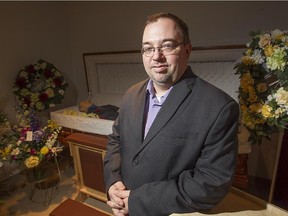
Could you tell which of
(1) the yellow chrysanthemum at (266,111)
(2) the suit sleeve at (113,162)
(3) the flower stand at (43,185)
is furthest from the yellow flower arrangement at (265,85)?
(3) the flower stand at (43,185)

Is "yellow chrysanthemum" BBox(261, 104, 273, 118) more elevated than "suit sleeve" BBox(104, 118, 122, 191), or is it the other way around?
"yellow chrysanthemum" BBox(261, 104, 273, 118)

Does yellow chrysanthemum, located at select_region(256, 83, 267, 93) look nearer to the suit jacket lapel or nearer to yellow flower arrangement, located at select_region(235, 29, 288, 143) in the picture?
yellow flower arrangement, located at select_region(235, 29, 288, 143)

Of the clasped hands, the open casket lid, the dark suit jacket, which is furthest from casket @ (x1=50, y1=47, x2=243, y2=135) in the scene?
the dark suit jacket

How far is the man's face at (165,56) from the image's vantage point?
946mm

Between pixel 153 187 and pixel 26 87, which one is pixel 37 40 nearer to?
pixel 26 87

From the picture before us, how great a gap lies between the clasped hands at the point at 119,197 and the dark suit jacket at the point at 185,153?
6 cm

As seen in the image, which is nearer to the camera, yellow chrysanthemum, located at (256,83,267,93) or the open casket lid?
yellow chrysanthemum, located at (256,83,267,93)

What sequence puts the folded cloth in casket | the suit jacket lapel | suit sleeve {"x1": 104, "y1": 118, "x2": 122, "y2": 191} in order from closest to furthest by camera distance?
the suit jacket lapel
suit sleeve {"x1": 104, "y1": 118, "x2": 122, "y2": 191}
the folded cloth in casket

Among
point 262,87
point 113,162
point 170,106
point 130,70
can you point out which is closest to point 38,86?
point 130,70

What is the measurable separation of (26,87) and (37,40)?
0.69 metres

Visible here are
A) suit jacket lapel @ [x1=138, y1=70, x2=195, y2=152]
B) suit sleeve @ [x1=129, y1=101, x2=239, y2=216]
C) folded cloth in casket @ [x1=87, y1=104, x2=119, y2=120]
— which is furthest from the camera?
folded cloth in casket @ [x1=87, y1=104, x2=119, y2=120]

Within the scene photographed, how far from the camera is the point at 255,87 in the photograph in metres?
1.40

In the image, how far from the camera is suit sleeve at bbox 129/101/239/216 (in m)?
0.86

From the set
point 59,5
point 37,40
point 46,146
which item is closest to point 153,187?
point 46,146
